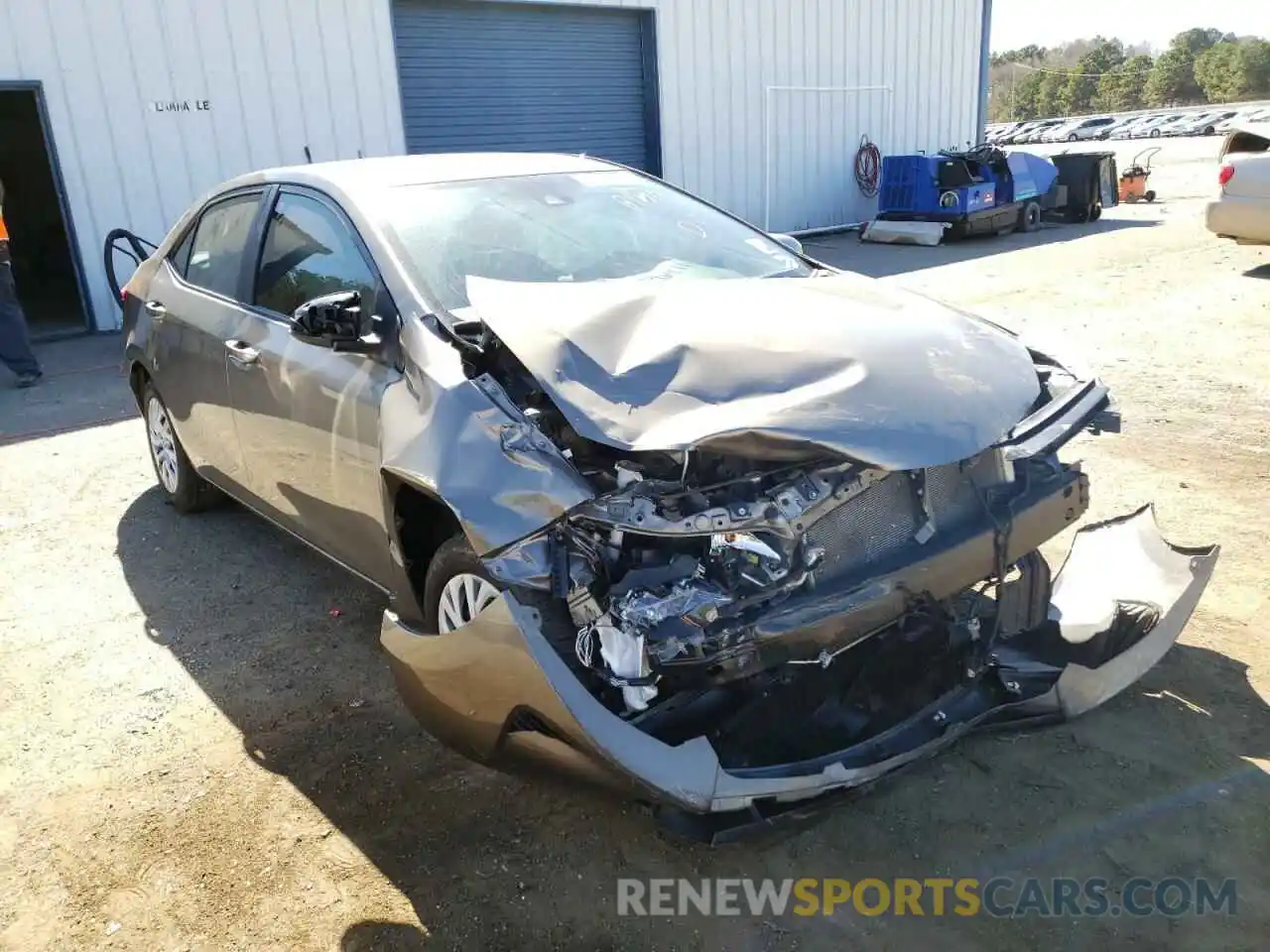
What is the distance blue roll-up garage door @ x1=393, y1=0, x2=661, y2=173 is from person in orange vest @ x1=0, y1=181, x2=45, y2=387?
5468mm

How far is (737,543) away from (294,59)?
1115 centimetres

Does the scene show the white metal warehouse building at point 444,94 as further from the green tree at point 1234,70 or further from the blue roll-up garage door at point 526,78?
the green tree at point 1234,70

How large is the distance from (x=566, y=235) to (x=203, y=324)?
5.67 ft

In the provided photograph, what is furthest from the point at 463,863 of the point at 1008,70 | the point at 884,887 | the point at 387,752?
the point at 1008,70

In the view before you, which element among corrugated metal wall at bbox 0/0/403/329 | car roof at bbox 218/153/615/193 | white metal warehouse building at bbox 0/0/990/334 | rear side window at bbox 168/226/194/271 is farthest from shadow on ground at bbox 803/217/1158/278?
rear side window at bbox 168/226/194/271

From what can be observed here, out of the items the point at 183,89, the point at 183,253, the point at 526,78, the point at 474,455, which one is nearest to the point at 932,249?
the point at 526,78

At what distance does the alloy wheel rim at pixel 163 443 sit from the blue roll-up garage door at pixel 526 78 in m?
8.24

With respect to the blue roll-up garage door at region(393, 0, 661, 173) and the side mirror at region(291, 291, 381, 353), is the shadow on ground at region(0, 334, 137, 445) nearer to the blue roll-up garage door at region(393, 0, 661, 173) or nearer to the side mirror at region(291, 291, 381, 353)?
the side mirror at region(291, 291, 381, 353)

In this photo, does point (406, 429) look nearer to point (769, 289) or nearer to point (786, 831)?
point (769, 289)

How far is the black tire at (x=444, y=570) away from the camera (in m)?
2.83

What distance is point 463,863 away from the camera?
2.71 metres

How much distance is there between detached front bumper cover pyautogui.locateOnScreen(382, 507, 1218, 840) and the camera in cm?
234

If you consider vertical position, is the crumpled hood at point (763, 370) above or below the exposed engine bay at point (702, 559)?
above

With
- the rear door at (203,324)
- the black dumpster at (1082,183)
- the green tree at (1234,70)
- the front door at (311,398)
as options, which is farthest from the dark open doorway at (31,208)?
the green tree at (1234,70)
